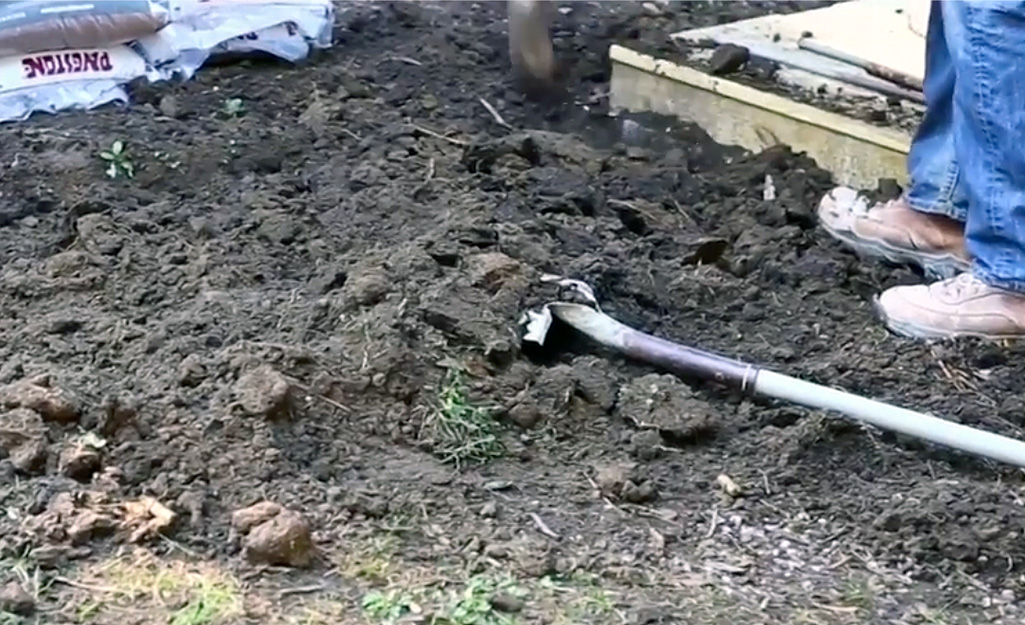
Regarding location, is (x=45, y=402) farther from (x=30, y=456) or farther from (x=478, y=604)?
(x=478, y=604)

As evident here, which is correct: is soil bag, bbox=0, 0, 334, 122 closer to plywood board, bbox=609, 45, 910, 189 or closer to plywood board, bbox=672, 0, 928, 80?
plywood board, bbox=609, 45, 910, 189

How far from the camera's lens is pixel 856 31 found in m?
3.40

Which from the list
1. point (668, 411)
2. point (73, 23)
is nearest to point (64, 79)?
point (73, 23)

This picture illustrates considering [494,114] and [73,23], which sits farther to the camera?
[494,114]

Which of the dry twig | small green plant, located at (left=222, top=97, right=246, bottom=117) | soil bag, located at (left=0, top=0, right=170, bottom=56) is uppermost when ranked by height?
soil bag, located at (left=0, top=0, right=170, bottom=56)

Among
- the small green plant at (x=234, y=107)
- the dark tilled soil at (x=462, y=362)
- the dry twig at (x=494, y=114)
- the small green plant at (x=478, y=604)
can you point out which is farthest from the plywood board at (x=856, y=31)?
the small green plant at (x=478, y=604)

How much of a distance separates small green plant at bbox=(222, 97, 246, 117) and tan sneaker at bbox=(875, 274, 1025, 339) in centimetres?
143

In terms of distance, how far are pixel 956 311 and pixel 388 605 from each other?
46.7 inches

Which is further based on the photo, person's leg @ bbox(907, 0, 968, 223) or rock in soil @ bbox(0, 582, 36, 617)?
person's leg @ bbox(907, 0, 968, 223)

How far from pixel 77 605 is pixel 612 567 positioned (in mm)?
598

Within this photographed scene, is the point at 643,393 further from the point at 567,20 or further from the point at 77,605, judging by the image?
the point at 567,20

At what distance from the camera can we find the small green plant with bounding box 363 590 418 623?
1604 millimetres

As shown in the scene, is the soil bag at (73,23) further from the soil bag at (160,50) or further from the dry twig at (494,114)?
the dry twig at (494,114)

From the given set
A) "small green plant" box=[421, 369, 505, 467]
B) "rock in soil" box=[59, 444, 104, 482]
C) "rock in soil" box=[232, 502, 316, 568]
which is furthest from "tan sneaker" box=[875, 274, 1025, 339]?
"rock in soil" box=[59, 444, 104, 482]
